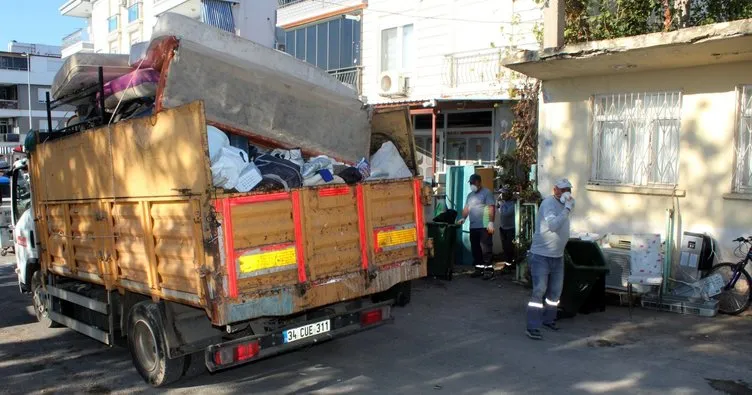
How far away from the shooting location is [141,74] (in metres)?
5.89

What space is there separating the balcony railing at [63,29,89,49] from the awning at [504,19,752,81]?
3981 cm

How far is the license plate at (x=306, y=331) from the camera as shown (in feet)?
16.6

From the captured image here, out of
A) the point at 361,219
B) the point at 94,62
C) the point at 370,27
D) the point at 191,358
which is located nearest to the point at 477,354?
the point at 361,219

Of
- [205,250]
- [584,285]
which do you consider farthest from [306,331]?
[584,285]

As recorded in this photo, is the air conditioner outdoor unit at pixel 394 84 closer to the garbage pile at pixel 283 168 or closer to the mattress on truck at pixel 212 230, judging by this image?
the garbage pile at pixel 283 168

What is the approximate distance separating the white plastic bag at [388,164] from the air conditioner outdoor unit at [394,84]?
11.9 m

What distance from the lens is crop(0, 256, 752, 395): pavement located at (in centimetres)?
541

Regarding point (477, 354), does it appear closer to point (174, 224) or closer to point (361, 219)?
point (361, 219)

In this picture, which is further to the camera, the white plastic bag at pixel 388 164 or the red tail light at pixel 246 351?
the white plastic bag at pixel 388 164

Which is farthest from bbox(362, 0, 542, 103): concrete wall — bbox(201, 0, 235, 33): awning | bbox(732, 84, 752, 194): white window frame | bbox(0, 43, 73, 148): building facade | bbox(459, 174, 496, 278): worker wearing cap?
bbox(0, 43, 73, 148): building facade

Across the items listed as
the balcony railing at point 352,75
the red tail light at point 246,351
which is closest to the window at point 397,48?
the balcony railing at point 352,75

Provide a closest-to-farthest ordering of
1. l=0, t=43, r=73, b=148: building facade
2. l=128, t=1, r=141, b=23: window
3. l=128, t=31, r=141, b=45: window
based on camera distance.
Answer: l=128, t=1, r=141, b=23: window
l=128, t=31, r=141, b=45: window
l=0, t=43, r=73, b=148: building facade

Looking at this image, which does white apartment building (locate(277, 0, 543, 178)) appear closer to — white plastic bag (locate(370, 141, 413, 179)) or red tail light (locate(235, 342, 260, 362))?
white plastic bag (locate(370, 141, 413, 179))

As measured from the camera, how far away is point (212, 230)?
14.7 ft
